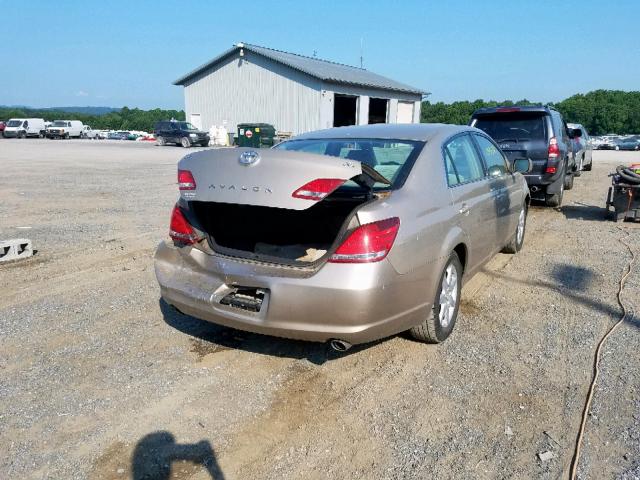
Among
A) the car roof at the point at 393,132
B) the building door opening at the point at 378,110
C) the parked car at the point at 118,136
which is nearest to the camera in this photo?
the car roof at the point at 393,132

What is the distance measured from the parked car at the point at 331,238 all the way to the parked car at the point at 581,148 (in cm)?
930

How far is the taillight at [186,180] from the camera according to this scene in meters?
3.05

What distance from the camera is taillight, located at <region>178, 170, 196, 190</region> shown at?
305cm

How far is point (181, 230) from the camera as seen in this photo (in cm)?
334

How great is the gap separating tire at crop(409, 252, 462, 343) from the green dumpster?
24108mm

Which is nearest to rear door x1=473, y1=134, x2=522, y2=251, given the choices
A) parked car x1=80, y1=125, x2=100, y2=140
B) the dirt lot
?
the dirt lot

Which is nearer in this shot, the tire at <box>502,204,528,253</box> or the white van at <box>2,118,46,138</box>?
the tire at <box>502,204,528,253</box>

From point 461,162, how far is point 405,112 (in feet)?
112

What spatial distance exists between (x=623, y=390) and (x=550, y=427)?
700mm

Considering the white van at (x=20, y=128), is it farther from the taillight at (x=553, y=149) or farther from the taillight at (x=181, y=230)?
the taillight at (x=181, y=230)

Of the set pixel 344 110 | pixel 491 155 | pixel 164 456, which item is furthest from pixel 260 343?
pixel 344 110

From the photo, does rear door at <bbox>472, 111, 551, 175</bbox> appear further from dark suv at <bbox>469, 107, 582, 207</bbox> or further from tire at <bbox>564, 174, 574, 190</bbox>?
tire at <bbox>564, 174, 574, 190</bbox>

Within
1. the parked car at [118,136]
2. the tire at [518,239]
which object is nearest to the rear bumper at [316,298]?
the tire at [518,239]

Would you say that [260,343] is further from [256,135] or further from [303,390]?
[256,135]
